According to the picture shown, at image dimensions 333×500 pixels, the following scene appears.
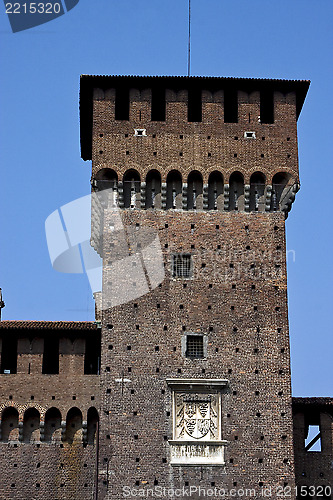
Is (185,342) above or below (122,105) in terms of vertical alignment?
below

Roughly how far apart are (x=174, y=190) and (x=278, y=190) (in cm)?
309

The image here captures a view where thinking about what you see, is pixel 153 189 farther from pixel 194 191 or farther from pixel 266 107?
pixel 266 107

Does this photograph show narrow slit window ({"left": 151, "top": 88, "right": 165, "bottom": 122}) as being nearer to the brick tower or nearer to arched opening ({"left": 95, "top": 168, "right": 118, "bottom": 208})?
the brick tower

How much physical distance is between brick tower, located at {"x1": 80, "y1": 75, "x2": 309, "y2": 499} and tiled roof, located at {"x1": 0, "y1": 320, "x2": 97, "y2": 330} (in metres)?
1.21

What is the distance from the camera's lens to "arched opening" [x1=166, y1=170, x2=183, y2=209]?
2986 centimetres

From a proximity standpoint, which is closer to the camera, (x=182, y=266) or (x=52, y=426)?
(x=182, y=266)

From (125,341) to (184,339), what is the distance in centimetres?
164

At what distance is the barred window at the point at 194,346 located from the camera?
2812 centimetres

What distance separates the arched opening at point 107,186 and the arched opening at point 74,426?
6.16m

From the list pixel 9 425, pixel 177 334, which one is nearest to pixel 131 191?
pixel 177 334

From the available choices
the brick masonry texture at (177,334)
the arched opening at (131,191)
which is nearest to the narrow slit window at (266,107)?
the brick masonry texture at (177,334)

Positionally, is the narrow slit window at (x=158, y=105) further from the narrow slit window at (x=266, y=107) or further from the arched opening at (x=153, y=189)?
the narrow slit window at (x=266, y=107)

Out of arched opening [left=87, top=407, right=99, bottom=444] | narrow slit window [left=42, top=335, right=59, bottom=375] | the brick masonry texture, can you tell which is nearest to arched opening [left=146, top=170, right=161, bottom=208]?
the brick masonry texture

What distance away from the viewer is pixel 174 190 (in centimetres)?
2997
